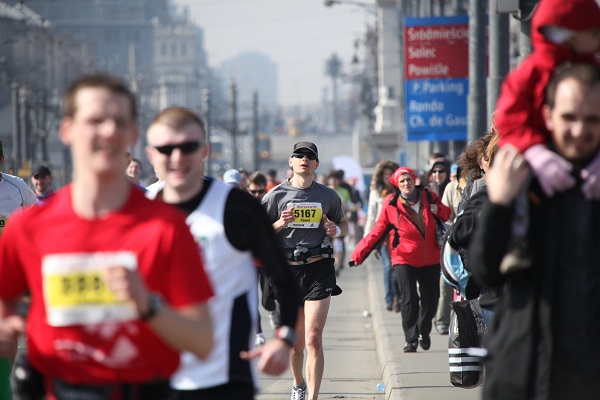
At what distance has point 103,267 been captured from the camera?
140 inches

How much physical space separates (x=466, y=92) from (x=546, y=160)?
18368 millimetres

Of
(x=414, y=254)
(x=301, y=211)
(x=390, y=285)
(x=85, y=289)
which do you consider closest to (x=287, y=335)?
A: (x=85, y=289)

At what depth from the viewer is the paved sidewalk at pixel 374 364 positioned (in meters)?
10.2

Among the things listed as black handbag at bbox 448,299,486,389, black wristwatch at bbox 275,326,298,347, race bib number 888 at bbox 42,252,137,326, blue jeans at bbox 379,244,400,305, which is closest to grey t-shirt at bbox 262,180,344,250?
black handbag at bbox 448,299,486,389

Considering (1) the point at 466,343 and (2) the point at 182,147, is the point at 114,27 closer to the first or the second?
(1) the point at 466,343

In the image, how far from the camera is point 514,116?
13.3ft

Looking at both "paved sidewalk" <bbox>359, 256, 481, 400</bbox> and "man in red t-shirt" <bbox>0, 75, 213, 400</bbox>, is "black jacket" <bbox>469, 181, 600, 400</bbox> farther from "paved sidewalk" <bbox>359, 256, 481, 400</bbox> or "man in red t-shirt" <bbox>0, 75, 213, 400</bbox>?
"paved sidewalk" <bbox>359, 256, 481, 400</bbox>

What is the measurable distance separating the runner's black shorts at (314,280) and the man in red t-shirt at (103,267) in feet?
19.3

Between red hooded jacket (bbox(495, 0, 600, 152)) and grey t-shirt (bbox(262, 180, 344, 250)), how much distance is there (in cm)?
560

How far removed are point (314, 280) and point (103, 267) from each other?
616 centimetres

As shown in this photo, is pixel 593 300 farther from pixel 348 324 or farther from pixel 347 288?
pixel 347 288

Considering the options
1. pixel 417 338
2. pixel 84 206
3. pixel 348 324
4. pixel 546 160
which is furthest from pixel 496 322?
pixel 348 324

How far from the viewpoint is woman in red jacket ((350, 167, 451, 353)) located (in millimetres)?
12695

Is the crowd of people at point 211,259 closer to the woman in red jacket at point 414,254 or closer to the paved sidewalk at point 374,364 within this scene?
the paved sidewalk at point 374,364
